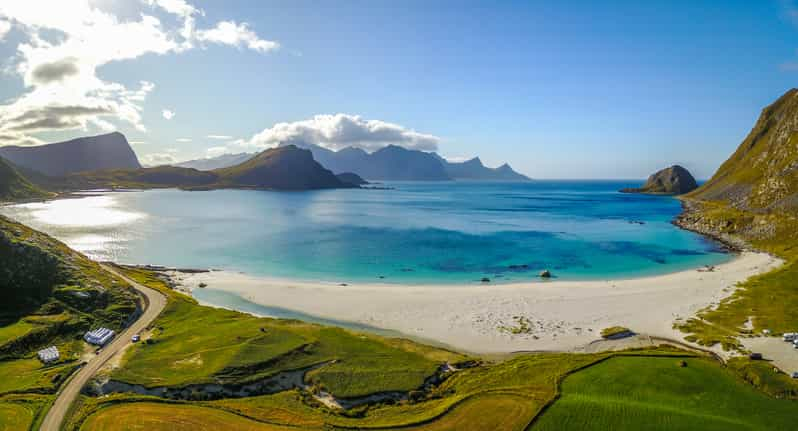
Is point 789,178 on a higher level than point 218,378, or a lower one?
higher

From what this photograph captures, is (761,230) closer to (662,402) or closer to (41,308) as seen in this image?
(662,402)

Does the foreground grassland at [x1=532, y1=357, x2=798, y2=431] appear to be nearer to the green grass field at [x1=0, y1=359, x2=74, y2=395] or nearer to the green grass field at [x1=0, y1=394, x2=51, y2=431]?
the green grass field at [x1=0, y1=394, x2=51, y2=431]

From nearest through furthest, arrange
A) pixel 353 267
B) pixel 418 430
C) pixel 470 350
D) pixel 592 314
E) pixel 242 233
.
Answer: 1. pixel 418 430
2. pixel 470 350
3. pixel 592 314
4. pixel 353 267
5. pixel 242 233

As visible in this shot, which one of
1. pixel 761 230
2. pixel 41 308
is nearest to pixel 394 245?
pixel 41 308

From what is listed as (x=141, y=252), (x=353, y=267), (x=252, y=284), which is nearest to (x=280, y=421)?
(x=252, y=284)

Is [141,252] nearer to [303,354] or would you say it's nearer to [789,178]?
[303,354]

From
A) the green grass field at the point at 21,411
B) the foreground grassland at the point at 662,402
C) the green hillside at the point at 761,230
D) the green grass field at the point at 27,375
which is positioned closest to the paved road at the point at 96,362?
the green grass field at the point at 21,411

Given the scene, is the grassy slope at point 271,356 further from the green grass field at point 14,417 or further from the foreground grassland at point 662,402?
the foreground grassland at point 662,402
